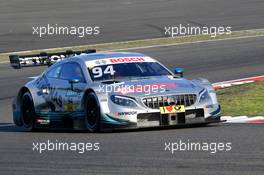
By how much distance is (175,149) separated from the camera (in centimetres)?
1045

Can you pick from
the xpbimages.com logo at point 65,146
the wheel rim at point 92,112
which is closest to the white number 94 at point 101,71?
the wheel rim at point 92,112

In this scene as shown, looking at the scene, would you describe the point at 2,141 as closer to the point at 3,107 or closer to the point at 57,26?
the point at 3,107

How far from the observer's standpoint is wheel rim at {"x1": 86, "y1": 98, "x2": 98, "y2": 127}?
→ 42.5 ft

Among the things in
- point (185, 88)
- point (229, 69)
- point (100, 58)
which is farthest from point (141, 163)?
point (229, 69)

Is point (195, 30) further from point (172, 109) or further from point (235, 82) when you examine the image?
point (172, 109)

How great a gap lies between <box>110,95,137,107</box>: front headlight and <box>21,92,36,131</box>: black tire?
6.89 feet

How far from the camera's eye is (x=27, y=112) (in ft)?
48.4

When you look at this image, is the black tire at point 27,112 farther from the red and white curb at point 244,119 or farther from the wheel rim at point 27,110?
the red and white curb at point 244,119

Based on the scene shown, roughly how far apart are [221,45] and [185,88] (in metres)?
14.5

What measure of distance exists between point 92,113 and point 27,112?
6.60ft

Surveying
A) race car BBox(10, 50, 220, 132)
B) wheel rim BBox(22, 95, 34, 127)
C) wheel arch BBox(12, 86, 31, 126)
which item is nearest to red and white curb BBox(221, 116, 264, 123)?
race car BBox(10, 50, 220, 132)

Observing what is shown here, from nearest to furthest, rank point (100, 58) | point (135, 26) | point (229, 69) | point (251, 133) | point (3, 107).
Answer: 1. point (251, 133)
2. point (100, 58)
3. point (3, 107)
4. point (229, 69)
5. point (135, 26)

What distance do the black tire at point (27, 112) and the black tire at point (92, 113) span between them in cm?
158

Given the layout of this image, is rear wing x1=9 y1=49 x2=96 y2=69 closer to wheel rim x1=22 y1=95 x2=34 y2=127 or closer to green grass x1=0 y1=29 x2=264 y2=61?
wheel rim x1=22 y1=95 x2=34 y2=127
